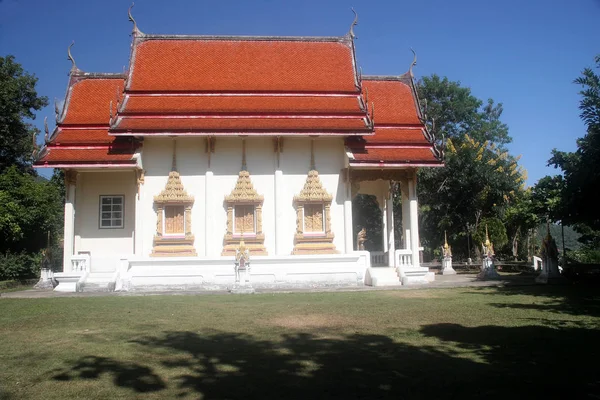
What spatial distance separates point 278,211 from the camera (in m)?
18.0

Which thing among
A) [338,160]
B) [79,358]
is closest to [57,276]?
[338,160]

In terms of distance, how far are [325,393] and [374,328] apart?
3561 mm

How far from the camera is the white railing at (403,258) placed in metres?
17.7

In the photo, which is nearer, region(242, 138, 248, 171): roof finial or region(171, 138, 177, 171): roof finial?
region(171, 138, 177, 171): roof finial

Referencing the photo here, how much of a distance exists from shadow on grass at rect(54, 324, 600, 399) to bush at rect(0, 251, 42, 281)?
17.0m

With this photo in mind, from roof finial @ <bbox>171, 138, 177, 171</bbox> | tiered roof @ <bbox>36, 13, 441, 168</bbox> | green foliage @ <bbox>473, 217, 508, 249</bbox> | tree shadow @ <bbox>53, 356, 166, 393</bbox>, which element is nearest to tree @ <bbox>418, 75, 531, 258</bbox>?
green foliage @ <bbox>473, 217, 508, 249</bbox>

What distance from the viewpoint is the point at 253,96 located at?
19109 mm

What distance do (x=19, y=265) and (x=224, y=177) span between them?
10.4 m

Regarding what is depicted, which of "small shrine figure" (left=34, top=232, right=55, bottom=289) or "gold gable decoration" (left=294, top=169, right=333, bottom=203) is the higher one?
"gold gable decoration" (left=294, top=169, right=333, bottom=203)

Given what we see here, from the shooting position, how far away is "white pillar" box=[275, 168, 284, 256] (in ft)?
58.8

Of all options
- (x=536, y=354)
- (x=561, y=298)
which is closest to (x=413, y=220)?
(x=561, y=298)

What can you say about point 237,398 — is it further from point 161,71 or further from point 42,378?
point 161,71

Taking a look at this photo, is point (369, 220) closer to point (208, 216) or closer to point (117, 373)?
point (208, 216)

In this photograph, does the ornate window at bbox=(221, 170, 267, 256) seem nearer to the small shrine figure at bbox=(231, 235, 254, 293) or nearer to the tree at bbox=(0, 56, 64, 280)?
the small shrine figure at bbox=(231, 235, 254, 293)
